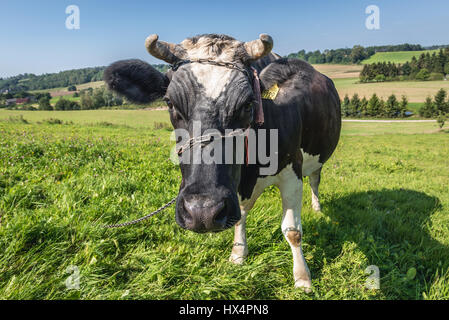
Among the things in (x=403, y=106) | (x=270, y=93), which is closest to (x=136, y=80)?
(x=270, y=93)

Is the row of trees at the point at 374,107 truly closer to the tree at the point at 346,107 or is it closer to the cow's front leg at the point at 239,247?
the tree at the point at 346,107

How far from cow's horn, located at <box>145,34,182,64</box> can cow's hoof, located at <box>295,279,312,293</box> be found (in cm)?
235

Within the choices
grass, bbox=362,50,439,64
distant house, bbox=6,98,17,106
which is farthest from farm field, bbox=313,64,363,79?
distant house, bbox=6,98,17,106

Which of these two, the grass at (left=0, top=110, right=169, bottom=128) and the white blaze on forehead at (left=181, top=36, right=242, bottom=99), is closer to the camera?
the white blaze on forehead at (left=181, top=36, right=242, bottom=99)

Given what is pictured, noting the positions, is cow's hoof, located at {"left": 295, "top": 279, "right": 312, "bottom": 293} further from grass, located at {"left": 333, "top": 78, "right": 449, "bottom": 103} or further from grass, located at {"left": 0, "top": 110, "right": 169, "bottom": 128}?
grass, located at {"left": 333, "top": 78, "right": 449, "bottom": 103}

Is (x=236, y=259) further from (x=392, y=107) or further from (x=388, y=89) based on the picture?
(x=388, y=89)

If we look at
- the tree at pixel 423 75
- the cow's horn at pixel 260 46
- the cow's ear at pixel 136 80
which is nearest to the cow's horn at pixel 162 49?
the cow's ear at pixel 136 80

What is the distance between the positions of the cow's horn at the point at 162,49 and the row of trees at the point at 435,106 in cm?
5769

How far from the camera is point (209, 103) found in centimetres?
171

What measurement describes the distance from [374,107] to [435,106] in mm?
9786

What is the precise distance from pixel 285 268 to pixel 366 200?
2.73m

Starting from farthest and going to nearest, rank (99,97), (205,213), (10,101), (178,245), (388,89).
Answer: (10,101) → (388,89) → (99,97) → (178,245) → (205,213)

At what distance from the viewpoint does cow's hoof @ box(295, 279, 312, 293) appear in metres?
2.37
